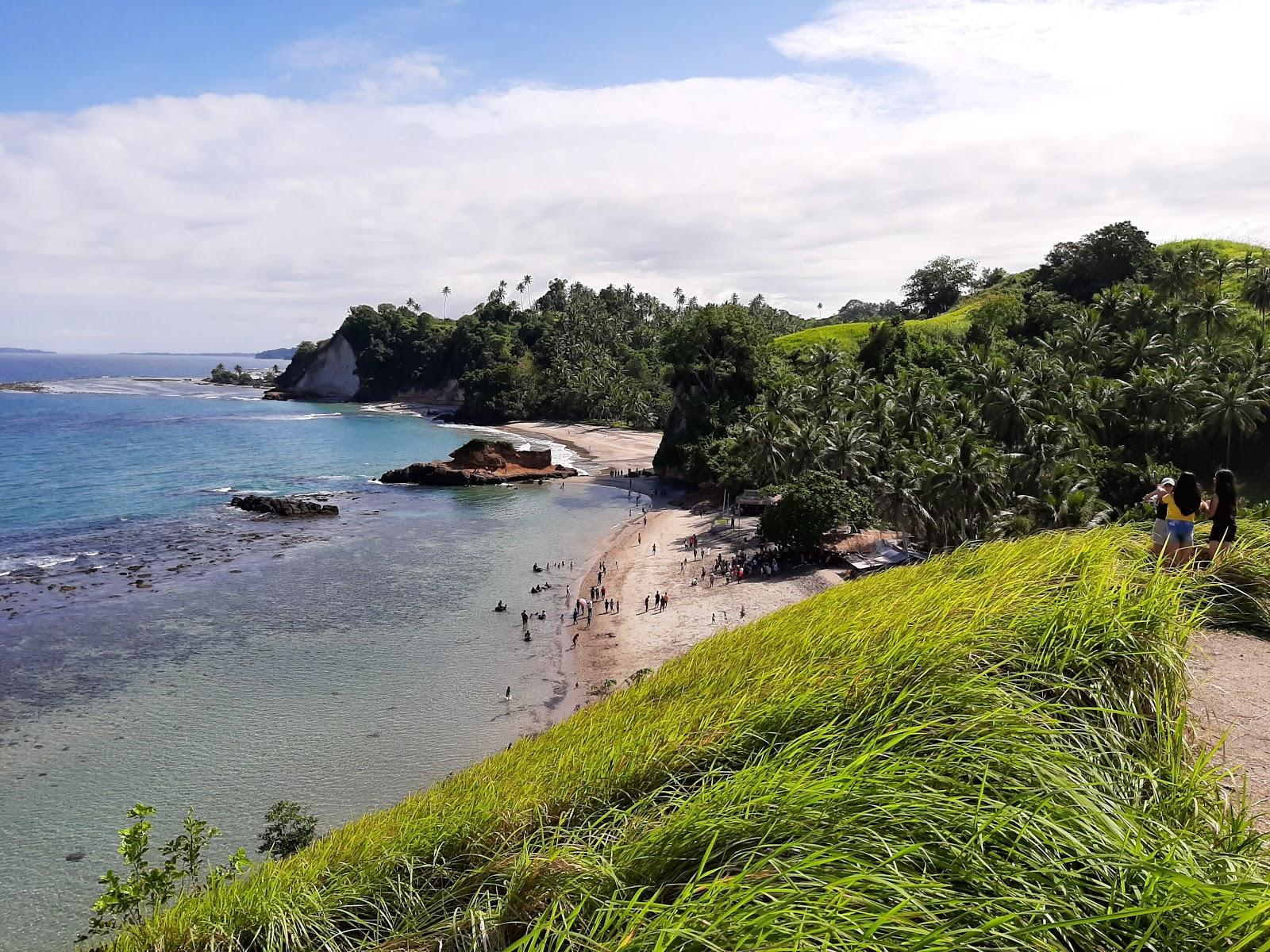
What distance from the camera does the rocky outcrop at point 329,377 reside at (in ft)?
524

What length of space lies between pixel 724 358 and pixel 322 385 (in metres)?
126

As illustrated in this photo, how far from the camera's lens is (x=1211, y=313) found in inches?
1901

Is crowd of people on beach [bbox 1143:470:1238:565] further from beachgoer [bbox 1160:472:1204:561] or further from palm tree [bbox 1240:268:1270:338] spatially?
palm tree [bbox 1240:268:1270:338]

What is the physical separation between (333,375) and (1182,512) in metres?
173

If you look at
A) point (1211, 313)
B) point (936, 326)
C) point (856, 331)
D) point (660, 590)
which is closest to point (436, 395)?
point (856, 331)

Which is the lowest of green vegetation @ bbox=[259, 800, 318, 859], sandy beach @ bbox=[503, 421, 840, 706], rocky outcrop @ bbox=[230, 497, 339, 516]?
green vegetation @ bbox=[259, 800, 318, 859]

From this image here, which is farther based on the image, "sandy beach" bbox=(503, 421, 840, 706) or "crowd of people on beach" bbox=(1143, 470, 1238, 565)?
"sandy beach" bbox=(503, 421, 840, 706)

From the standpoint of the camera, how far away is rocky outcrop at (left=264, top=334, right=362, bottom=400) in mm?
159750

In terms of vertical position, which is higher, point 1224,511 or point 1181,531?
point 1224,511

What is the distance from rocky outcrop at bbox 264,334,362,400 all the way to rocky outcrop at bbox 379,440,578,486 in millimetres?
96837

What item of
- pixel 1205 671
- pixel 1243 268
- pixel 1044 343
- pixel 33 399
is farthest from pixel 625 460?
pixel 33 399

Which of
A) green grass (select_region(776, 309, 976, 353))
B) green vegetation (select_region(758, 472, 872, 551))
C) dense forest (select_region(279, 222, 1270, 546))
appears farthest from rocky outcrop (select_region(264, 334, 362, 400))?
green vegetation (select_region(758, 472, 872, 551))

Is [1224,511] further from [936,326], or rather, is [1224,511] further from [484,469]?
[936,326]

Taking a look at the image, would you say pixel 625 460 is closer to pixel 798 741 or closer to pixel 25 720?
pixel 25 720
